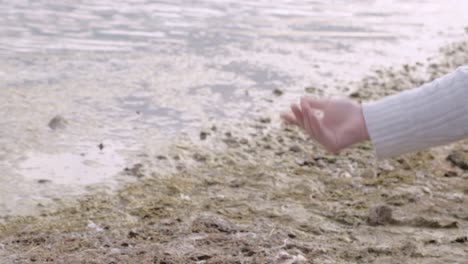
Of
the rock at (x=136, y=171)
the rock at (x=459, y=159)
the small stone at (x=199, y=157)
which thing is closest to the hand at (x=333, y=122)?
the rock at (x=136, y=171)

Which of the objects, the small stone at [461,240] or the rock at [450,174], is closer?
the small stone at [461,240]

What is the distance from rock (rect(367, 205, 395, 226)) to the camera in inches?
164

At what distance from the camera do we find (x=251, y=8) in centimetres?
954

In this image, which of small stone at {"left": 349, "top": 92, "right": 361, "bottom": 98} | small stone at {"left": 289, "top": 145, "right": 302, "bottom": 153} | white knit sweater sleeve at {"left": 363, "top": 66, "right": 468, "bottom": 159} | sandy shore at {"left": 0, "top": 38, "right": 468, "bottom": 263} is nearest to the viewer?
white knit sweater sleeve at {"left": 363, "top": 66, "right": 468, "bottom": 159}

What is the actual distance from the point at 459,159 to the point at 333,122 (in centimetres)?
323

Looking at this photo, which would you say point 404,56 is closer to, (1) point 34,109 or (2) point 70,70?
(2) point 70,70

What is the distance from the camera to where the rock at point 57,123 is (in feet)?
18.4

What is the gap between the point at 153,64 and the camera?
7203 millimetres

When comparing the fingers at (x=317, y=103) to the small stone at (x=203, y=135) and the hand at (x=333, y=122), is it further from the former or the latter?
the small stone at (x=203, y=135)

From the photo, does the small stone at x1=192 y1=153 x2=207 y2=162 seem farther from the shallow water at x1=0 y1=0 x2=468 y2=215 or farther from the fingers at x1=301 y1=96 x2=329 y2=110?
the fingers at x1=301 y1=96 x2=329 y2=110

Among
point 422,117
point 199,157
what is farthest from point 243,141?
point 422,117

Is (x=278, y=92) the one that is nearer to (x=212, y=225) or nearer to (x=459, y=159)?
(x=459, y=159)

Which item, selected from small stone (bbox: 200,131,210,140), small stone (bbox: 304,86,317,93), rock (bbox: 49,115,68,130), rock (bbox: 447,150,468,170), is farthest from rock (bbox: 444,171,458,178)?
rock (bbox: 49,115,68,130)

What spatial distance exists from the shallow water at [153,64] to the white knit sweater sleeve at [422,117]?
253cm
